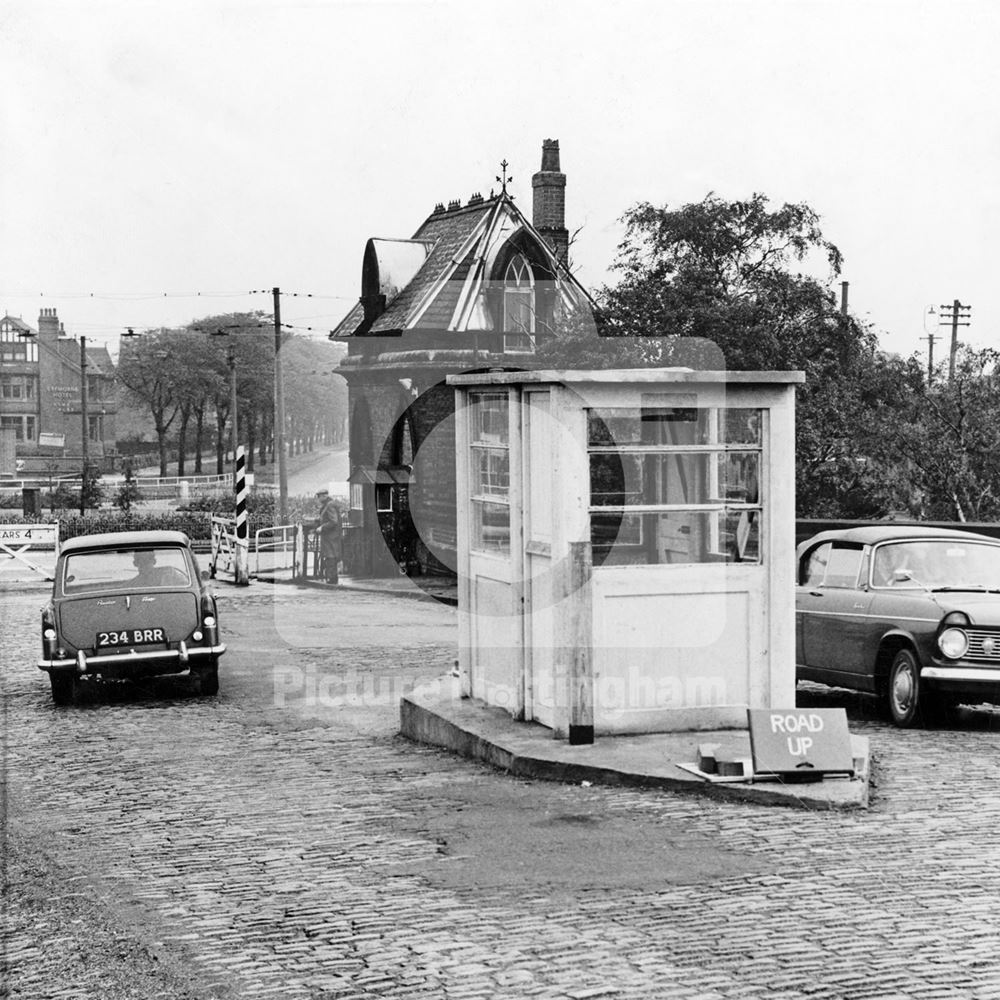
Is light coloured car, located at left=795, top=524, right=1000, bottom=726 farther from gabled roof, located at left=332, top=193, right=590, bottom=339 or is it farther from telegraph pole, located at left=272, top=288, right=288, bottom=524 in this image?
telegraph pole, located at left=272, top=288, right=288, bottom=524

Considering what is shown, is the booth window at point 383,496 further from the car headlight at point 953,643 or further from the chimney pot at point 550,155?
the car headlight at point 953,643

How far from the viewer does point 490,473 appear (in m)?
→ 11.1

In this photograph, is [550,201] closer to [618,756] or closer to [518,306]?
[518,306]

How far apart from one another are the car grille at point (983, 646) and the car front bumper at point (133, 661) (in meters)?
7.03

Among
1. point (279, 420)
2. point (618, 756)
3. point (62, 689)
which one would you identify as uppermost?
point (279, 420)

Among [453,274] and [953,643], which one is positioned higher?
[453,274]

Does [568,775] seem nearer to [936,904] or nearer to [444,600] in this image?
[936,904]

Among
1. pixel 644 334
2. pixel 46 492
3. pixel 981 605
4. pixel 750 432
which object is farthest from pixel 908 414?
pixel 46 492

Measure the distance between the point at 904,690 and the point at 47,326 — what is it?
104m

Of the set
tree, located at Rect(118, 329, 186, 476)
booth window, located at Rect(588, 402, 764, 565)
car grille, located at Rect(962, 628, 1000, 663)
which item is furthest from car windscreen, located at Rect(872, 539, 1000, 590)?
tree, located at Rect(118, 329, 186, 476)

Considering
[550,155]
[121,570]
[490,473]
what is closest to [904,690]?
[490,473]

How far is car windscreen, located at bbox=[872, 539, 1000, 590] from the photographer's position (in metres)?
12.2

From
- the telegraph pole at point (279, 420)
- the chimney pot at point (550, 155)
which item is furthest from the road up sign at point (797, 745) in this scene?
the telegraph pole at point (279, 420)

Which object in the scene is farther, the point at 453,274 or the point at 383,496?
the point at 453,274
